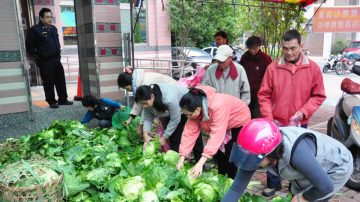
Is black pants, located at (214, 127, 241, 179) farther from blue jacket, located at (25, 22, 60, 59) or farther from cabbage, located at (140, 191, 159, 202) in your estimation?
blue jacket, located at (25, 22, 60, 59)

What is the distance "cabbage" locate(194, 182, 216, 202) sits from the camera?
2.35 metres

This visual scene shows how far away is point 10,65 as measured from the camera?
4750mm

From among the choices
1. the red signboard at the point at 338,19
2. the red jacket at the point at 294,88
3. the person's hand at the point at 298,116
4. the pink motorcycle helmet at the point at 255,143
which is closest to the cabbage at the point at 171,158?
the red jacket at the point at 294,88

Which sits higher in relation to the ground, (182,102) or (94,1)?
(94,1)

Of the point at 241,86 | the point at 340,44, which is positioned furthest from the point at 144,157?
the point at 340,44

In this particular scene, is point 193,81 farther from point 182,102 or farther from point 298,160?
point 298,160

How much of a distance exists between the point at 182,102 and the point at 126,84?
126 cm

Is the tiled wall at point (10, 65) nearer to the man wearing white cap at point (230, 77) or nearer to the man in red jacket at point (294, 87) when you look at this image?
the man wearing white cap at point (230, 77)

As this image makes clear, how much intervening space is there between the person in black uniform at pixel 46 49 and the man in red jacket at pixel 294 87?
12.6 ft

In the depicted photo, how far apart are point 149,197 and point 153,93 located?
3.63 ft

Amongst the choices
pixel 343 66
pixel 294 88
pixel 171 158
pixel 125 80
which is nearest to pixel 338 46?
pixel 343 66

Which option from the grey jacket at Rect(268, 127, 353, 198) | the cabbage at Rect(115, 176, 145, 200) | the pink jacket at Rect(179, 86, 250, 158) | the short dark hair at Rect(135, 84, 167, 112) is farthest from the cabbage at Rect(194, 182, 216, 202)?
the short dark hair at Rect(135, 84, 167, 112)

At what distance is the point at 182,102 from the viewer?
258cm

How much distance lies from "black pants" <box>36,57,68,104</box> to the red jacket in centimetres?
384
